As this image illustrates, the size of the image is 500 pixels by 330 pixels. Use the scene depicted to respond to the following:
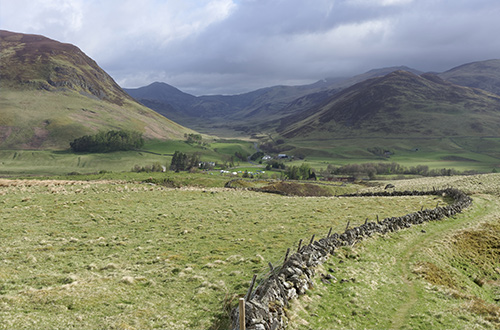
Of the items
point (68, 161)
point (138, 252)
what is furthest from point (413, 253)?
point (68, 161)

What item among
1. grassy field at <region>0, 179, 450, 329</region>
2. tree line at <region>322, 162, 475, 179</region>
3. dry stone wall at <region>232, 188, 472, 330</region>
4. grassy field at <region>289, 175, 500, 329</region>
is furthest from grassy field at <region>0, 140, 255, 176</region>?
grassy field at <region>289, 175, 500, 329</region>

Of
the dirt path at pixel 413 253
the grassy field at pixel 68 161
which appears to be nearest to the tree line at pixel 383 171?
the grassy field at pixel 68 161

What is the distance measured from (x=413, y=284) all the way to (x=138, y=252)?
66.6 ft

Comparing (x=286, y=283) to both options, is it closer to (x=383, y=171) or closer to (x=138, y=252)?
(x=138, y=252)

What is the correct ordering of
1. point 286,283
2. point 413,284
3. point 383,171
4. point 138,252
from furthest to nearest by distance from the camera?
point 383,171 < point 138,252 < point 413,284 < point 286,283

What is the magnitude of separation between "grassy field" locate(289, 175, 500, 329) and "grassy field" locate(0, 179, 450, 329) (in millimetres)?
4187

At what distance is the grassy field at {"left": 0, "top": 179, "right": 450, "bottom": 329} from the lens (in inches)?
524

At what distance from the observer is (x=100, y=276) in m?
17.6

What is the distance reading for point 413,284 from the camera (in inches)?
802

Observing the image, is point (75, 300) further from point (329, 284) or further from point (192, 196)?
point (192, 196)

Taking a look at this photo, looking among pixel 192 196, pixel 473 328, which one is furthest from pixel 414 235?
pixel 192 196

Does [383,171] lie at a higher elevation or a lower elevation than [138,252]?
lower

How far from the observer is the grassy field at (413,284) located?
50.3 ft

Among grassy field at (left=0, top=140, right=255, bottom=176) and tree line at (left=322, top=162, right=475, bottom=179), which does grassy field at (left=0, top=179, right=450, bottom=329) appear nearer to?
grassy field at (left=0, top=140, right=255, bottom=176)
